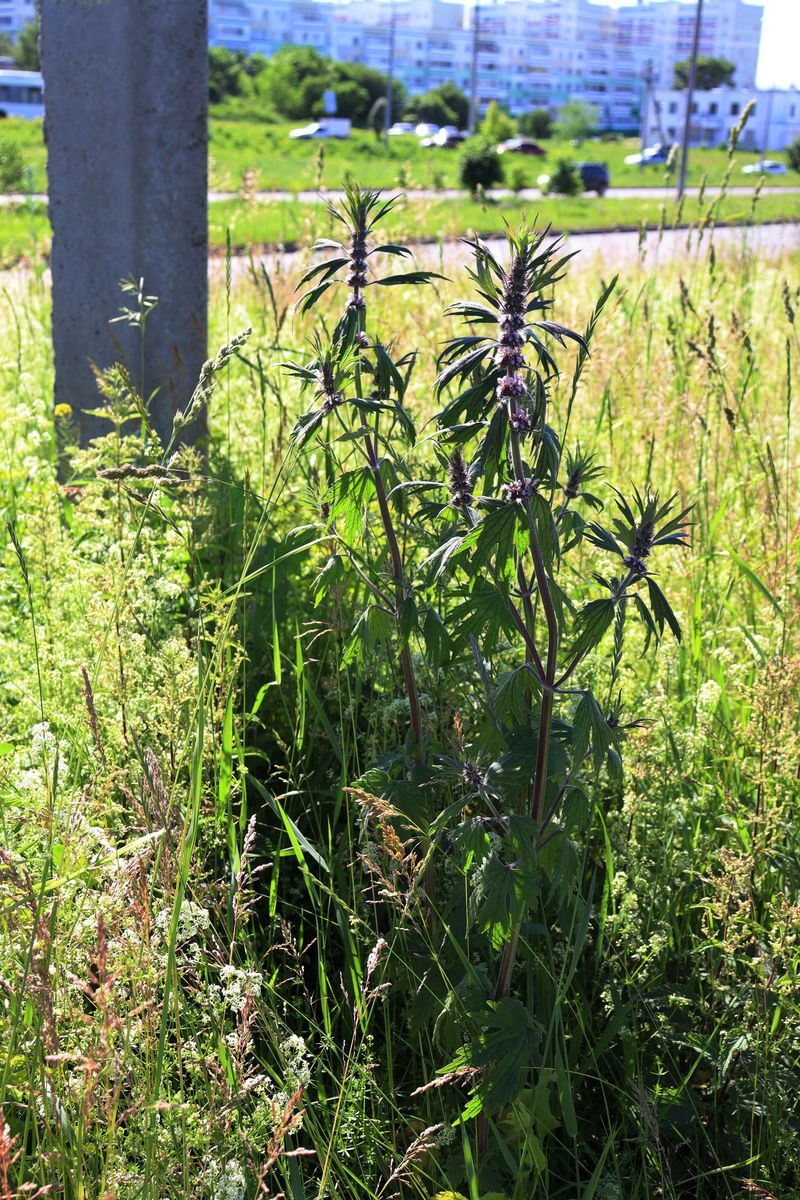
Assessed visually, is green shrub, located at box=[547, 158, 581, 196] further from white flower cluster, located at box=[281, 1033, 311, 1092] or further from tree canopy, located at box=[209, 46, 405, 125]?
tree canopy, located at box=[209, 46, 405, 125]

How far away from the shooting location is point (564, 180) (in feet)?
93.6

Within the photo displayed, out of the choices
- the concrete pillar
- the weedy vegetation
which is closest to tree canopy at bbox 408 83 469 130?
the concrete pillar

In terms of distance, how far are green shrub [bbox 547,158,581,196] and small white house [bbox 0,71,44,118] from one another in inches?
1253

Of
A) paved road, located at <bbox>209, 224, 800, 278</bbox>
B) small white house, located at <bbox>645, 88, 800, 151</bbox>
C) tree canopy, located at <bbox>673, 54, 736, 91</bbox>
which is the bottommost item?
paved road, located at <bbox>209, 224, 800, 278</bbox>

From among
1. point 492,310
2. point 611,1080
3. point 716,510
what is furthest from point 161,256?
point 611,1080

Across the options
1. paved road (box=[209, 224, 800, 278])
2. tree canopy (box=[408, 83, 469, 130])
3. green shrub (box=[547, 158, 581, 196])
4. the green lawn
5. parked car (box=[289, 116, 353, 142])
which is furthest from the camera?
tree canopy (box=[408, 83, 469, 130])

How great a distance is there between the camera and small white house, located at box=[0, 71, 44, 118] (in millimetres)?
55062

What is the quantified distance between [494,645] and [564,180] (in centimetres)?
2963

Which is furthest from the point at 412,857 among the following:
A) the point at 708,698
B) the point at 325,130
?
the point at 325,130

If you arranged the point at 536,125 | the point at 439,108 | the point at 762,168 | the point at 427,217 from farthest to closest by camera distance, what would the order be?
the point at 536,125 < the point at 439,108 < the point at 427,217 < the point at 762,168

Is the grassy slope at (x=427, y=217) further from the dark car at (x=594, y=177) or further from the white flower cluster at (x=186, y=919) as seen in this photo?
the dark car at (x=594, y=177)

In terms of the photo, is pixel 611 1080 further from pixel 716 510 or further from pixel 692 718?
pixel 716 510

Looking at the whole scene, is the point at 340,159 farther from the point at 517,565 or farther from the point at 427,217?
the point at 517,565

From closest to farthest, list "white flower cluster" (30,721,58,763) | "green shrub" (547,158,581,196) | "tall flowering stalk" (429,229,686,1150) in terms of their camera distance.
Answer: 1. "tall flowering stalk" (429,229,686,1150)
2. "white flower cluster" (30,721,58,763)
3. "green shrub" (547,158,581,196)
